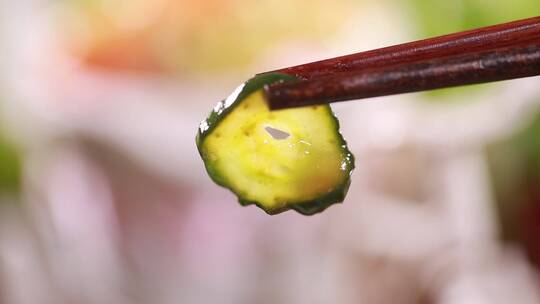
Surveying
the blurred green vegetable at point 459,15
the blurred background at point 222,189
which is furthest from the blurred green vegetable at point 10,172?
the blurred green vegetable at point 459,15

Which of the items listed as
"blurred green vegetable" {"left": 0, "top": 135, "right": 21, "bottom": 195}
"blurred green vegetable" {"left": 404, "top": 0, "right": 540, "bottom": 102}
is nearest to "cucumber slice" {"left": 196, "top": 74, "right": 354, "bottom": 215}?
"blurred green vegetable" {"left": 404, "top": 0, "right": 540, "bottom": 102}

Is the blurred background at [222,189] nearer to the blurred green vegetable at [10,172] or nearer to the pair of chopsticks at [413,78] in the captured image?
the blurred green vegetable at [10,172]

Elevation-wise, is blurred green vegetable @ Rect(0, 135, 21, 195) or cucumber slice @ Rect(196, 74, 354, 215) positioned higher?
cucumber slice @ Rect(196, 74, 354, 215)

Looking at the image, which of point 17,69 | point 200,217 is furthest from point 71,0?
point 200,217

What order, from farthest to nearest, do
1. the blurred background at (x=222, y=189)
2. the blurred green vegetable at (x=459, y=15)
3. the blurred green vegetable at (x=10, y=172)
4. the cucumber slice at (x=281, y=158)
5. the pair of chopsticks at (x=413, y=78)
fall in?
the blurred green vegetable at (x=10, y=172) → the blurred green vegetable at (x=459, y=15) → the blurred background at (x=222, y=189) → the cucumber slice at (x=281, y=158) → the pair of chopsticks at (x=413, y=78)

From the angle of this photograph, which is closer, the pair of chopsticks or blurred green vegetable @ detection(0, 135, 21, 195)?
Answer: the pair of chopsticks

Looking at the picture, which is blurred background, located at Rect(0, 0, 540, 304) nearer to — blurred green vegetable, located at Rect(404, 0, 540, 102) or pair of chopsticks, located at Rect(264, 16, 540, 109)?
blurred green vegetable, located at Rect(404, 0, 540, 102)

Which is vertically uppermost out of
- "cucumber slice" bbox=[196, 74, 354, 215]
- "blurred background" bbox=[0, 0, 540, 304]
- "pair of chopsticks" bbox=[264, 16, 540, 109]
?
"pair of chopsticks" bbox=[264, 16, 540, 109]
